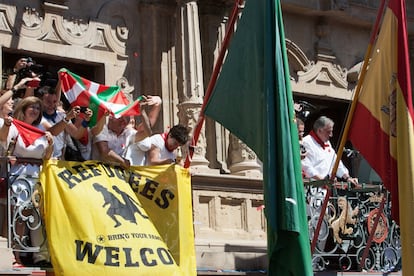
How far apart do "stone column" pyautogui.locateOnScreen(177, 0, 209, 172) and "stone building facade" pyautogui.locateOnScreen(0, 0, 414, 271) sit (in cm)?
1

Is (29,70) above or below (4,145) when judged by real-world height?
above

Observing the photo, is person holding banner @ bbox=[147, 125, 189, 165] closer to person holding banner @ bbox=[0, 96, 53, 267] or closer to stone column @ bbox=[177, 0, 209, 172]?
person holding banner @ bbox=[0, 96, 53, 267]

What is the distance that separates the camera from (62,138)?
13.5 meters

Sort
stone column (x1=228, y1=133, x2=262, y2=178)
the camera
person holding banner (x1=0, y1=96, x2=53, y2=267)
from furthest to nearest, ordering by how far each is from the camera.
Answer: stone column (x1=228, y1=133, x2=262, y2=178) < the camera < person holding banner (x1=0, y1=96, x2=53, y2=267)

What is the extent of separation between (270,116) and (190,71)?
137 inches

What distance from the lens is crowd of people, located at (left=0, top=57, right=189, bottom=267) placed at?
1281 centimetres

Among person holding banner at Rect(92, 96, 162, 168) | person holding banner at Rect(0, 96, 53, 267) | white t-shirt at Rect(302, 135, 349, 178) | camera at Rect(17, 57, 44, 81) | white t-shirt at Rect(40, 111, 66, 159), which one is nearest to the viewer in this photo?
person holding banner at Rect(0, 96, 53, 267)

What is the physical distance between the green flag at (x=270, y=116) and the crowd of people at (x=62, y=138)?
0.71 metres

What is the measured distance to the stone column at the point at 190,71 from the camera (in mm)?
16250

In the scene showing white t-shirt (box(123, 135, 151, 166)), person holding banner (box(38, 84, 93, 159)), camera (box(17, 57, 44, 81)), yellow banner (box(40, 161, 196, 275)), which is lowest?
yellow banner (box(40, 161, 196, 275))

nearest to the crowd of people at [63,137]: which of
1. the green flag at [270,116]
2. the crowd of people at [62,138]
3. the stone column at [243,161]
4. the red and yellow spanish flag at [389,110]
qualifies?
the crowd of people at [62,138]

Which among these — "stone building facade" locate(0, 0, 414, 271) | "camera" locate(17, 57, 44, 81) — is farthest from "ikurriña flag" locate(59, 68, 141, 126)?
"stone building facade" locate(0, 0, 414, 271)

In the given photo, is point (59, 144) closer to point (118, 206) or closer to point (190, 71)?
point (118, 206)


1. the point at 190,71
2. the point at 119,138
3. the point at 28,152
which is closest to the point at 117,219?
the point at 28,152
